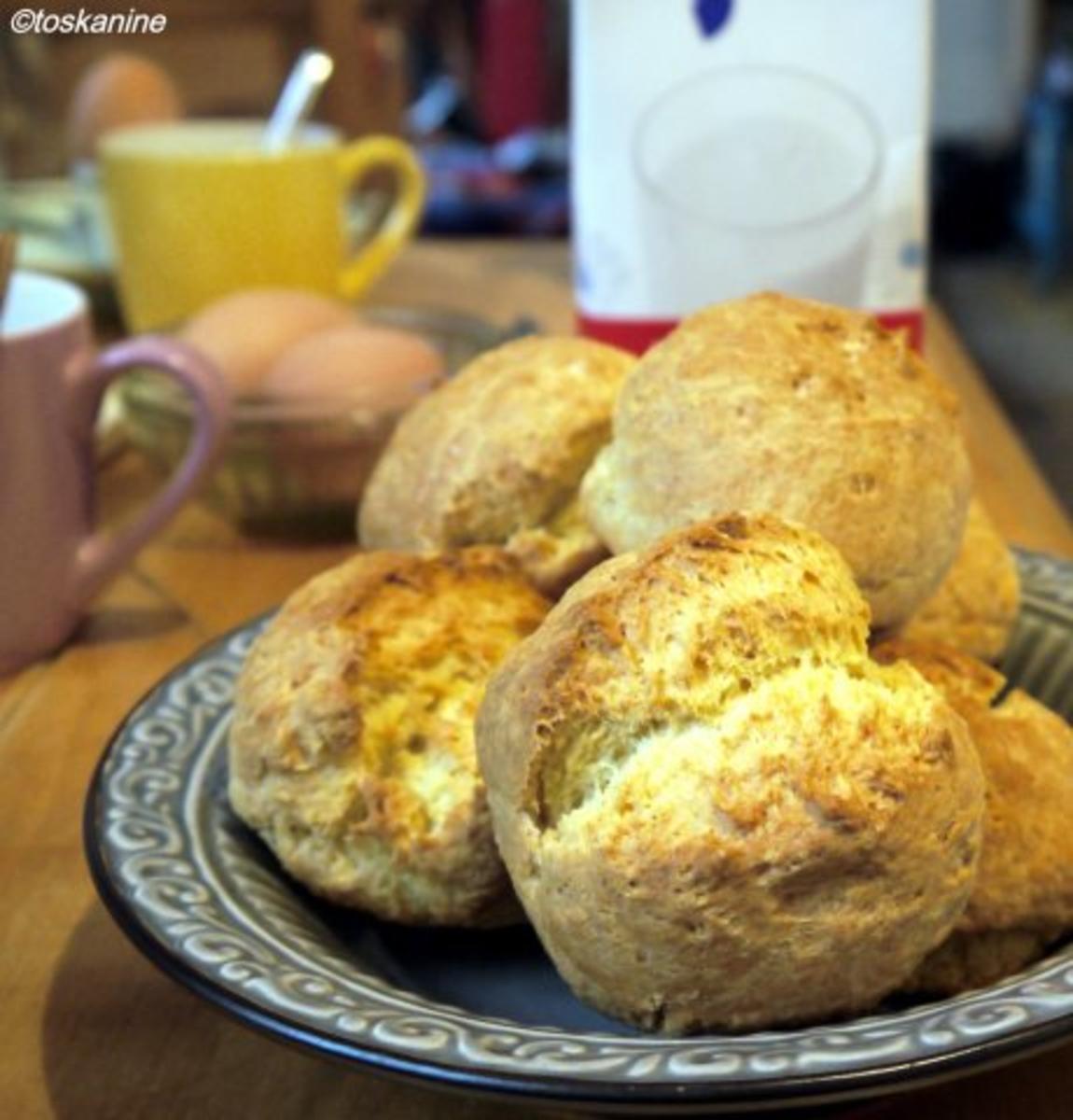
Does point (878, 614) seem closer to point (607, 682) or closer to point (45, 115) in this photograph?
point (607, 682)

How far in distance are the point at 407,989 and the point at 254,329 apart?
0.58m

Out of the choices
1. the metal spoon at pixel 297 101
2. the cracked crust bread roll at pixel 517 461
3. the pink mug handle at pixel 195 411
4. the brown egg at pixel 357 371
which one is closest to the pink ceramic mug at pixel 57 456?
the pink mug handle at pixel 195 411

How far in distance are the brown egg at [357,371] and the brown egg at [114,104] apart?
2.13 ft

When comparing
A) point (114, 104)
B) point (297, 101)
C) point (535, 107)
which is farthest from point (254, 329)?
point (535, 107)

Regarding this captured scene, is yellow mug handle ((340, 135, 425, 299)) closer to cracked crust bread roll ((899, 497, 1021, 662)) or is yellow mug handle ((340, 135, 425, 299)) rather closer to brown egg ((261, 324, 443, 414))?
brown egg ((261, 324, 443, 414))

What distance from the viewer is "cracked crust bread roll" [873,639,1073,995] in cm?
47

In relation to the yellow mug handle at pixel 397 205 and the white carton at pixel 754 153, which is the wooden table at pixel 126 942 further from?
the yellow mug handle at pixel 397 205

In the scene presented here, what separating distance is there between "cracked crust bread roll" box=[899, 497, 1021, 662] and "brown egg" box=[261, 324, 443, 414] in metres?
0.39

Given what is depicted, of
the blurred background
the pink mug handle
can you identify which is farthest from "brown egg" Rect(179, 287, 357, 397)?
the blurred background

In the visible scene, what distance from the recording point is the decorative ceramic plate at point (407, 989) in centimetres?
37

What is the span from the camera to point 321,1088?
0.49m

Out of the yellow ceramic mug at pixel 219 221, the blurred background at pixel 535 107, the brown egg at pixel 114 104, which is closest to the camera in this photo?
the yellow ceramic mug at pixel 219 221

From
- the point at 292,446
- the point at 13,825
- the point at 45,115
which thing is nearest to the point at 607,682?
the point at 13,825

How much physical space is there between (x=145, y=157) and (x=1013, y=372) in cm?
258
